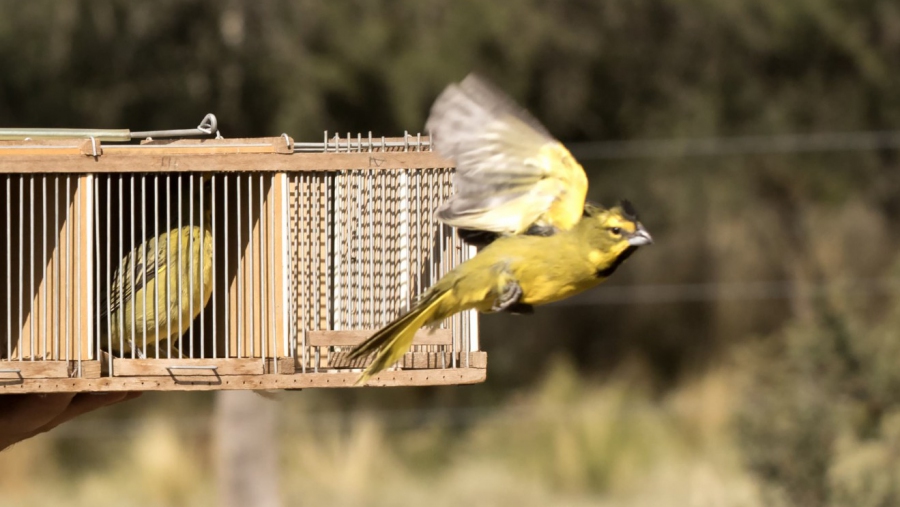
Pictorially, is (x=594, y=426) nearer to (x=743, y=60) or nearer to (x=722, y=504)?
(x=722, y=504)

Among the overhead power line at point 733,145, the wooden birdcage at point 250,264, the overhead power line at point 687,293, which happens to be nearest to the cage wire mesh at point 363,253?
the wooden birdcage at point 250,264

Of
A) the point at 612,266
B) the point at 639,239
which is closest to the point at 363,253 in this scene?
the point at 612,266

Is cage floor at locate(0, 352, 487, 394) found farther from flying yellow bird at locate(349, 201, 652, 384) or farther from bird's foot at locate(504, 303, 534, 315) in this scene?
bird's foot at locate(504, 303, 534, 315)

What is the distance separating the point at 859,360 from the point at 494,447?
17.5ft

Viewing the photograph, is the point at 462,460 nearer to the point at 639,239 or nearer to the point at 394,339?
the point at 639,239

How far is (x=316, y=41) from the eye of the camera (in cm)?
1416

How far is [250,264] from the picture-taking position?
5.08 m

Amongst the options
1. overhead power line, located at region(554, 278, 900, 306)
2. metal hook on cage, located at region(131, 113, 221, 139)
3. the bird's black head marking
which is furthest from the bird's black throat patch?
overhead power line, located at region(554, 278, 900, 306)

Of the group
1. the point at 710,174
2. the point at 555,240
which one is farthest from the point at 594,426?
the point at 555,240

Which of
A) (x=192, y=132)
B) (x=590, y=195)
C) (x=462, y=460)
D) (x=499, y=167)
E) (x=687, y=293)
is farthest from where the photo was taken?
(x=687, y=293)

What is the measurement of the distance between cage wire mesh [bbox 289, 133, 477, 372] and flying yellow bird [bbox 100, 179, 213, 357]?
395 mm

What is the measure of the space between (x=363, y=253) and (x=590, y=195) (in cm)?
1133

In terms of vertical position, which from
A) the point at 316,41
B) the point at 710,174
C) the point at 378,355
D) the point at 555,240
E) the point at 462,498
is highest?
the point at 316,41

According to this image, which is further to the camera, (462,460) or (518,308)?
(462,460)
